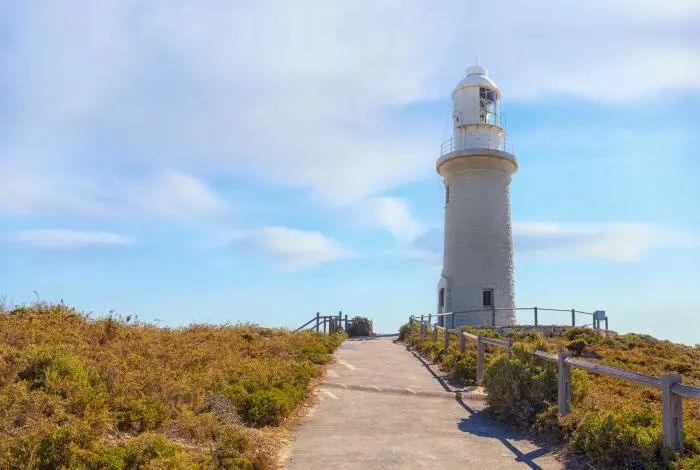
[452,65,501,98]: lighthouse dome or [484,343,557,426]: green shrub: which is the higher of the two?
[452,65,501,98]: lighthouse dome

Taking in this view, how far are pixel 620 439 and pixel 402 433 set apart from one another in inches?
121

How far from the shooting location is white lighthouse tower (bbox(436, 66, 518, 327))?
2892cm

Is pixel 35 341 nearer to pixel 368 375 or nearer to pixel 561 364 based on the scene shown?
pixel 368 375

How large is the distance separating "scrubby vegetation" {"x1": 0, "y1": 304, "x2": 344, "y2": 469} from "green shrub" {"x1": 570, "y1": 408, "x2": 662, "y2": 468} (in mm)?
4032

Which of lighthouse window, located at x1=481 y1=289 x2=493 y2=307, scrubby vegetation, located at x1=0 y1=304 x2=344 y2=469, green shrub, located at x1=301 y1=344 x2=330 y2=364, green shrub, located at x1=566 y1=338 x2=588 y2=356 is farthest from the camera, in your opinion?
lighthouse window, located at x1=481 y1=289 x2=493 y2=307

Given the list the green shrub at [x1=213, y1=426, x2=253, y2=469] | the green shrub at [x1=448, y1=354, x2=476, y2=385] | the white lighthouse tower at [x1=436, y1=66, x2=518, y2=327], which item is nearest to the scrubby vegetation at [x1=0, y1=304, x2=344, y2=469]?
the green shrub at [x1=213, y1=426, x2=253, y2=469]

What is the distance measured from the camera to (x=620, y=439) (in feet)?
22.7

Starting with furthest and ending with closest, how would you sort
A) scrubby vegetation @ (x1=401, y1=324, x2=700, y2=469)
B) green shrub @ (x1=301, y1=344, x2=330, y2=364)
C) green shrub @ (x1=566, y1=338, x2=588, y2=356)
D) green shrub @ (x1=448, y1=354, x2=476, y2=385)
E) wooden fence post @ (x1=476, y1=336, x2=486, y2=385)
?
1. green shrub @ (x1=566, y1=338, x2=588, y2=356)
2. green shrub @ (x1=301, y1=344, x2=330, y2=364)
3. green shrub @ (x1=448, y1=354, x2=476, y2=385)
4. wooden fence post @ (x1=476, y1=336, x2=486, y2=385)
5. scrubby vegetation @ (x1=401, y1=324, x2=700, y2=469)

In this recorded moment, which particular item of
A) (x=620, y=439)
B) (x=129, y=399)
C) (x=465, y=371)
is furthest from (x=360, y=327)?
(x=620, y=439)

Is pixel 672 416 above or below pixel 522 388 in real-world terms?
above

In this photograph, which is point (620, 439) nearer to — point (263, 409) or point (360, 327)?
point (263, 409)

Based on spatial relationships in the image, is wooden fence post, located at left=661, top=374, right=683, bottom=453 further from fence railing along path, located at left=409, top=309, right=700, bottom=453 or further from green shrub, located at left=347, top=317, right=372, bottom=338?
green shrub, located at left=347, top=317, right=372, bottom=338

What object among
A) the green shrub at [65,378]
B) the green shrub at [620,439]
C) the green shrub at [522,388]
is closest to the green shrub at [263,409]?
the green shrub at [65,378]

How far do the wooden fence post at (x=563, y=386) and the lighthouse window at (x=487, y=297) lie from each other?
19.9 metres
